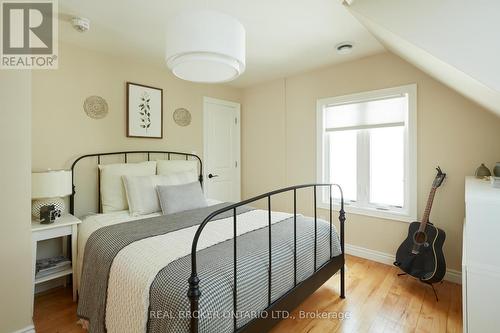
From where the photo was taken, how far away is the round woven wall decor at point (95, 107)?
2693mm

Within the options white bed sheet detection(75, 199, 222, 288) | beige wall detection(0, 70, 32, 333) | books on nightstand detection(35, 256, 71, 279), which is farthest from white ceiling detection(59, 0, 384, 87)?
books on nightstand detection(35, 256, 71, 279)

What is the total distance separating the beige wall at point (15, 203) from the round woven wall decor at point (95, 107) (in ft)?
3.27

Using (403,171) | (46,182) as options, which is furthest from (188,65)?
(403,171)

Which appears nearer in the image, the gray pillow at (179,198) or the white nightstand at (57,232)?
the white nightstand at (57,232)

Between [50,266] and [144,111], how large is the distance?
182cm

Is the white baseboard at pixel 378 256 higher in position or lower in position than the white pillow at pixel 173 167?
lower

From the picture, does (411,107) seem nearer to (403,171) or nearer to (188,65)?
(403,171)

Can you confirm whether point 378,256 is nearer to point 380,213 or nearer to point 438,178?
point 380,213

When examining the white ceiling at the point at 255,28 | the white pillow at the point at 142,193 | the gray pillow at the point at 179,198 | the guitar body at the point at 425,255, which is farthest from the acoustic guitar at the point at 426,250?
the white pillow at the point at 142,193

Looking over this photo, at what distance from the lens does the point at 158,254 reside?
4.90ft

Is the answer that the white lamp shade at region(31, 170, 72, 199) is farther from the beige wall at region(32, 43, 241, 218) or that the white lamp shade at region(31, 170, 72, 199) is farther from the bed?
the beige wall at region(32, 43, 241, 218)

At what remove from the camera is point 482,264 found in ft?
4.72

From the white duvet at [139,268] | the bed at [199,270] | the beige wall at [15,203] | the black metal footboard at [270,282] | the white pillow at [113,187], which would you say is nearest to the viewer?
the black metal footboard at [270,282]

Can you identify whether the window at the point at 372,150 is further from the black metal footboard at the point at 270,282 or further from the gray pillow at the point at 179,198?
the gray pillow at the point at 179,198
